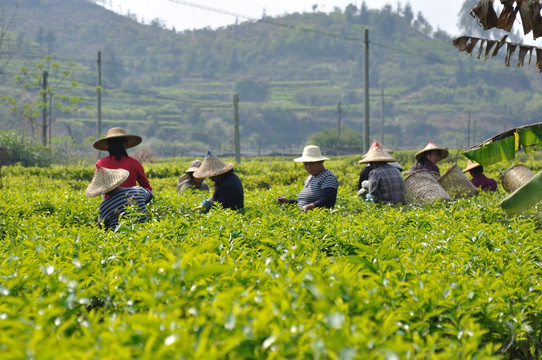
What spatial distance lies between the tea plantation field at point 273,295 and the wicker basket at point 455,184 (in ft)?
12.9

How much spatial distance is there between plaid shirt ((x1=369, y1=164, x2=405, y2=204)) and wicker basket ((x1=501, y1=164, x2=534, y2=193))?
7.76 feet

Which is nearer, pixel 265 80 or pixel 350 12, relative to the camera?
pixel 265 80

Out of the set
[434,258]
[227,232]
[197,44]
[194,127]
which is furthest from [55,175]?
[197,44]

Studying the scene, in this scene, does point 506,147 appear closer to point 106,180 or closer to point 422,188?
point 422,188

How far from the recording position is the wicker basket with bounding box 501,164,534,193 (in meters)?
9.42

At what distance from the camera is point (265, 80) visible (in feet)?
451

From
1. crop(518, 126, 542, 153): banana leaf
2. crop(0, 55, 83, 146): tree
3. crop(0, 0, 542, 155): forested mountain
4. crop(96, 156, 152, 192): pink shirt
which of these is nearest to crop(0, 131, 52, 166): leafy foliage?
crop(0, 55, 83, 146): tree

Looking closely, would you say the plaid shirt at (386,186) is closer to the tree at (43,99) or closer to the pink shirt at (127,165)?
the pink shirt at (127,165)

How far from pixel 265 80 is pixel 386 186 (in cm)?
13108

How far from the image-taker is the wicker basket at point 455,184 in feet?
30.2

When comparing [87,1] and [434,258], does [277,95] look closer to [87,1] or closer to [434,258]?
[87,1]

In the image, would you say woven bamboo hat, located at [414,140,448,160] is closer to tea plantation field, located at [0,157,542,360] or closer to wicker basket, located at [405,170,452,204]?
wicker basket, located at [405,170,452,204]

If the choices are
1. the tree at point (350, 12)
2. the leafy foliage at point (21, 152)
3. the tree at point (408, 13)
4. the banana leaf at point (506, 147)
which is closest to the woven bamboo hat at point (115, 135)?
the banana leaf at point (506, 147)

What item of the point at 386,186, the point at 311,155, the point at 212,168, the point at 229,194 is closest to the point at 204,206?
the point at 229,194
